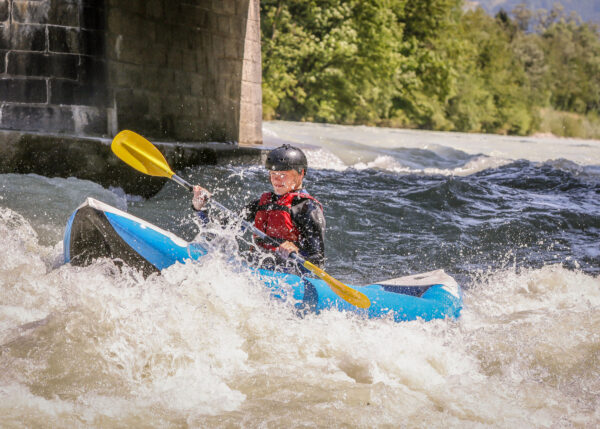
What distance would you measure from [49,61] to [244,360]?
5090 millimetres

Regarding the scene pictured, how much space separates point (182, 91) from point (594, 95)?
4944cm

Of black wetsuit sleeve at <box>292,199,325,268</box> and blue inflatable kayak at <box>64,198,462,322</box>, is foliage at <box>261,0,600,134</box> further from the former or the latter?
blue inflatable kayak at <box>64,198,462,322</box>

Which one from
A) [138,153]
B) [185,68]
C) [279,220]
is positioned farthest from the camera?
[185,68]

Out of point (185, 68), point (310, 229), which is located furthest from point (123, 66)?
point (310, 229)

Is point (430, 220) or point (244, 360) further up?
point (244, 360)

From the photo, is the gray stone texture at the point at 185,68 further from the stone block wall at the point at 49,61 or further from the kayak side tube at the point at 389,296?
the kayak side tube at the point at 389,296

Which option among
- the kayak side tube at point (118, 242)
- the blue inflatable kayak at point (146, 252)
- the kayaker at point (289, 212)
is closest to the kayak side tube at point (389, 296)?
the blue inflatable kayak at point (146, 252)

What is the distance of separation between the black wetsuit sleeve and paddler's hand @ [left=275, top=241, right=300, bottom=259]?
0.15 meters

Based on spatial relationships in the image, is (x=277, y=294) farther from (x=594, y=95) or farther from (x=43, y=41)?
(x=594, y=95)

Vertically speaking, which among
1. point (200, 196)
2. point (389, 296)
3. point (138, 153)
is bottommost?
point (389, 296)

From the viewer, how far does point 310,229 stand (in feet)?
12.5

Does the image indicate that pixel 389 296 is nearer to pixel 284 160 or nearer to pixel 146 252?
pixel 284 160

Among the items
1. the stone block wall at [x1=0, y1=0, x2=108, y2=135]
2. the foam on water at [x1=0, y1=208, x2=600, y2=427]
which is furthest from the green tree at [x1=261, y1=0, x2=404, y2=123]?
the foam on water at [x1=0, y1=208, x2=600, y2=427]

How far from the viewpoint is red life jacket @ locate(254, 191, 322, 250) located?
152 inches
